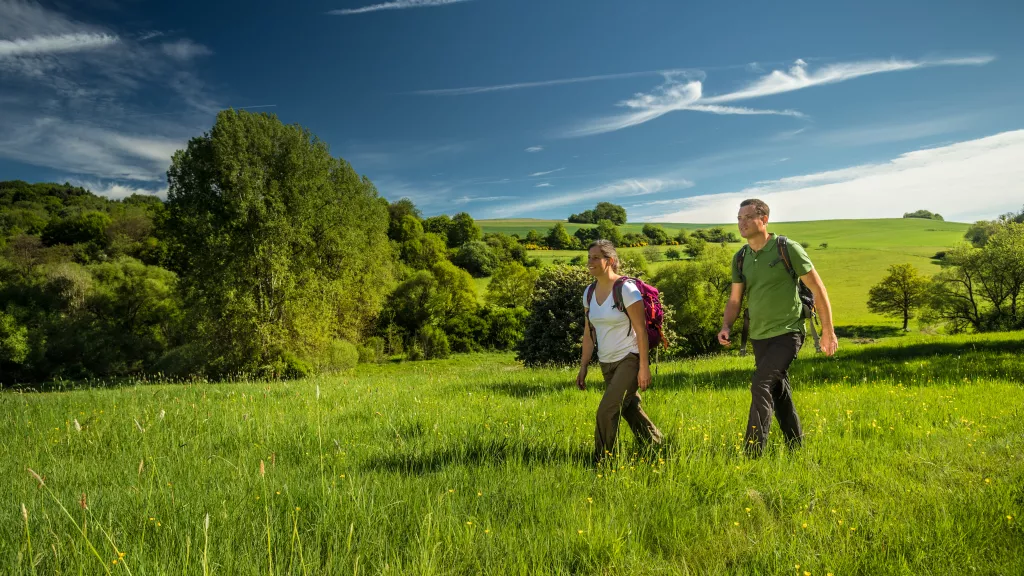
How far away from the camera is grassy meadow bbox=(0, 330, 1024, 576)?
8.89 ft

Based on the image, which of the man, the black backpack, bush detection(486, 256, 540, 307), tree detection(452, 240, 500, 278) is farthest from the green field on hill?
the man

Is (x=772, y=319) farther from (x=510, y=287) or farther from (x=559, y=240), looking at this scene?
(x=559, y=240)

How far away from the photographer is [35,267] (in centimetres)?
4447

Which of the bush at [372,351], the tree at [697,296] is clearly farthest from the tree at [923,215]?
the bush at [372,351]

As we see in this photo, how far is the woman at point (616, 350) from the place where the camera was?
451 centimetres

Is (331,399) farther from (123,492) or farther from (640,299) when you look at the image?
(640,299)

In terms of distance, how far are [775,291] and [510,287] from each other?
61727mm

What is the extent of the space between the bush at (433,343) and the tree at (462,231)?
41.7 metres

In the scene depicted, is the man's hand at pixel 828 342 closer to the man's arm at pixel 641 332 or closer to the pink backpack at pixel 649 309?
the pink backpack at pixel 649 309

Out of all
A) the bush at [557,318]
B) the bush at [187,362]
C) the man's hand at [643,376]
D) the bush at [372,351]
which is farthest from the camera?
the bush at [372,351]

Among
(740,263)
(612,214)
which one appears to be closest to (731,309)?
(740,263)

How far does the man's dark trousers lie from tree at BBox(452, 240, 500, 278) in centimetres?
7781

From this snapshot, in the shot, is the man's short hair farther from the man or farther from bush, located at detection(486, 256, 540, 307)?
bush, located at detection(486, 256, 540, 307)

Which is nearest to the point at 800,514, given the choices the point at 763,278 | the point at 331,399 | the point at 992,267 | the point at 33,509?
the point at 763,278
